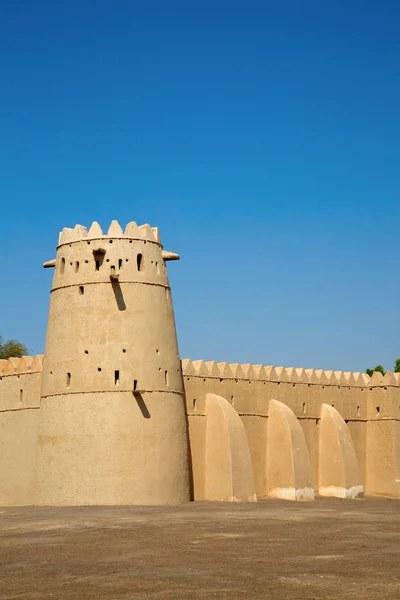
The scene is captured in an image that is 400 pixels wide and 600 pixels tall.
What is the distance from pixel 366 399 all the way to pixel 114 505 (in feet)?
49.2

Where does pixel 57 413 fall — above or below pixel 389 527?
above

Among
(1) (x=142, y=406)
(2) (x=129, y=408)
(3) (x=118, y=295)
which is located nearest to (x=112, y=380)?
(2) (x=129, y=408)

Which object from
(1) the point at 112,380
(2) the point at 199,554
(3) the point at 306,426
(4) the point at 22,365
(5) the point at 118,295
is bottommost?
(2) the point at 199,554

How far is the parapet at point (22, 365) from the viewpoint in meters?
30.8

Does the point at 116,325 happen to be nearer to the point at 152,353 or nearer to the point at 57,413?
the point at 152,353

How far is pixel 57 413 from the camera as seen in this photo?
27.7 m

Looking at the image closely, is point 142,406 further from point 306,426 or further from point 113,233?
point 306,426

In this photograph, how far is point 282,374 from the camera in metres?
33.8

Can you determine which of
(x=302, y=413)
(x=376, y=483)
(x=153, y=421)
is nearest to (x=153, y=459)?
(x=153, y=421)

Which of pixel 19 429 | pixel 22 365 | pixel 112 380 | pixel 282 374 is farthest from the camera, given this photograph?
pixel 282 374

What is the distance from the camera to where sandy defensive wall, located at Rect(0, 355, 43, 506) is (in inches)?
1181

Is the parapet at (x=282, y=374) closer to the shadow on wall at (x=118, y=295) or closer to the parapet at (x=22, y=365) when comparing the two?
the shadow on wall at (x=118, y=295)

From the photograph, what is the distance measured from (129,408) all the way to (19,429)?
19.3 feet

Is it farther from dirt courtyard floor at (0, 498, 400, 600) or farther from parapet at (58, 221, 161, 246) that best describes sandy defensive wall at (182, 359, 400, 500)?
dirt courtyard floor at (0, 498, 400, 600)
